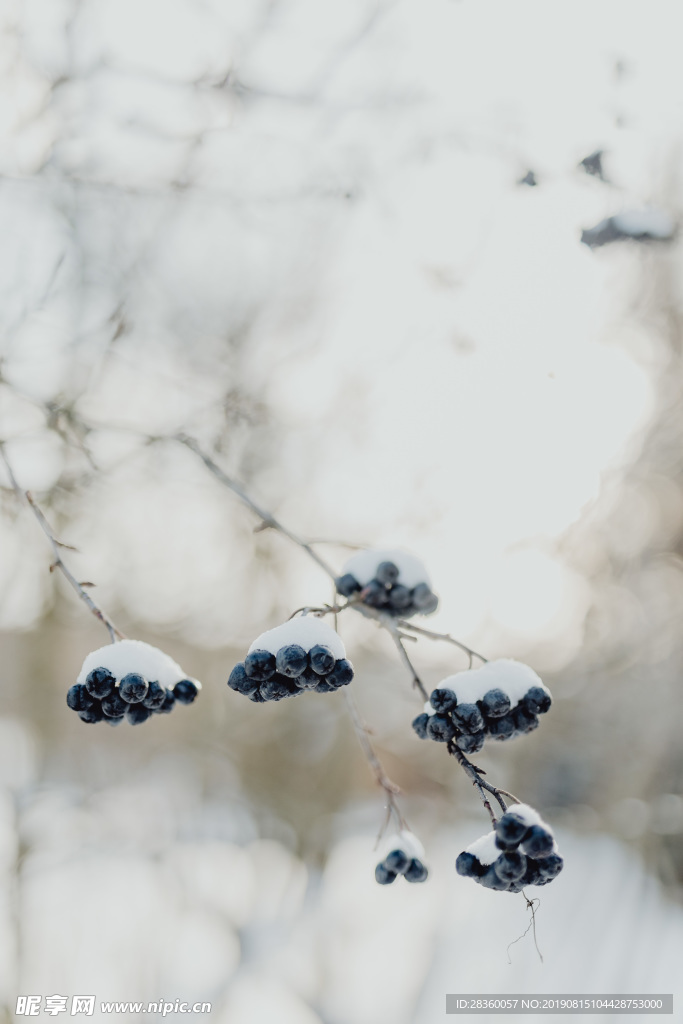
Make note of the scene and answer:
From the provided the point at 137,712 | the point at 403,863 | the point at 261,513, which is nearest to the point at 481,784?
the point at 403,863

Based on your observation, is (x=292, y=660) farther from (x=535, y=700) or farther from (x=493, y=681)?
(x=535, y=700)

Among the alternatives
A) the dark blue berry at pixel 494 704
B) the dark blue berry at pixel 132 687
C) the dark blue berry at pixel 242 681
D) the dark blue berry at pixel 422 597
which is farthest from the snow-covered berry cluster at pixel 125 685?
the dark blue berry at pixel 494 704

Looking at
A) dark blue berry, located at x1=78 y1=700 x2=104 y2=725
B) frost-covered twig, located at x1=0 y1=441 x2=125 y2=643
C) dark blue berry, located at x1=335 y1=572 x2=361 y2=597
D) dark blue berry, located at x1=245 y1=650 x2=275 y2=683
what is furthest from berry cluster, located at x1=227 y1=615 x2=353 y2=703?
dark blue berry, located at x1=78 y1=700 x2=104 y2=725

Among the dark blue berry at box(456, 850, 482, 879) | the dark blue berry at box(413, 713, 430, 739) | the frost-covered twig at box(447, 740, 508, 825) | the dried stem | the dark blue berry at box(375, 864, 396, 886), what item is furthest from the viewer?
the dark blue berry at box(375, 864, 396, 886)

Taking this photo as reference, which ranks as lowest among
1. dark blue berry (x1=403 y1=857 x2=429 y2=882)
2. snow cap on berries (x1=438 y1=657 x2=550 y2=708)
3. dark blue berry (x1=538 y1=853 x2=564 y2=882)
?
dark blue berry (x1=403 y1=857 x2=429 y2=882)

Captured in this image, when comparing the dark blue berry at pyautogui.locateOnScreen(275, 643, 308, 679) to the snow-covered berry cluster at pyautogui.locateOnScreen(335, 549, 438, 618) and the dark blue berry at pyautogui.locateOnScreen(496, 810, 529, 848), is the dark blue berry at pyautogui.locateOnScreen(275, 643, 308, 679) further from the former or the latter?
the dark blue berry at pyautogui.locateOnScreen(496, 810, 529, 848)

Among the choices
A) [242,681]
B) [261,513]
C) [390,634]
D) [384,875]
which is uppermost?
[261,513]
